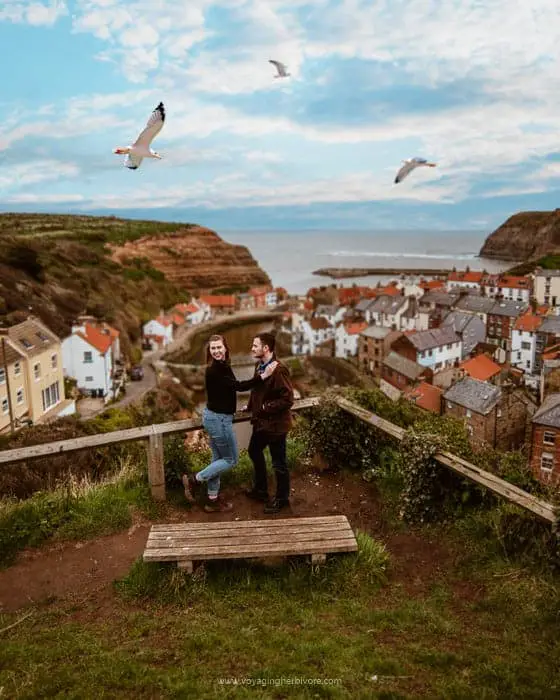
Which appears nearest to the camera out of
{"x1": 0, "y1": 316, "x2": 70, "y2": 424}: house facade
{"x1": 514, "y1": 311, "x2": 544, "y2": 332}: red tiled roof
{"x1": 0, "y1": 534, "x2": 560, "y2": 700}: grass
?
{"x1": 0, "y1": 534, "x2": 560, "y2": 700}: grass

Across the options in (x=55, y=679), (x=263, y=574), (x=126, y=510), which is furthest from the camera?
(x=126, y=510)

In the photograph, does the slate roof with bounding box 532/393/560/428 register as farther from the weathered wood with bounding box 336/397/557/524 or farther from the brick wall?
the weathered wood with bounding box 336/397/557/524

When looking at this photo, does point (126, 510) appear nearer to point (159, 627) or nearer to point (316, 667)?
point (159, 627)

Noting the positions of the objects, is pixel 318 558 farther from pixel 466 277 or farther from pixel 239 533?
pixel 466 277

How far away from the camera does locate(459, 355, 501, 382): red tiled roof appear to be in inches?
1448

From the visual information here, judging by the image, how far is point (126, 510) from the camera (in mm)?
5988

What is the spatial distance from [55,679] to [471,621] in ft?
9.65

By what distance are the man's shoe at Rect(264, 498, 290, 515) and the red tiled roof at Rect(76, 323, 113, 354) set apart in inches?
1257

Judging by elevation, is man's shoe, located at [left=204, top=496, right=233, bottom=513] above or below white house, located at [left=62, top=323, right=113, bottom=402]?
above

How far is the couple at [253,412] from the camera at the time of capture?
5.85 metres

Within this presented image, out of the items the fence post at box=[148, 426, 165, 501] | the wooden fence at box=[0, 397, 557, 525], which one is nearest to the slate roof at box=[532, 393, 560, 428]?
the wooden fence at box=[0, 397, 557, 525]

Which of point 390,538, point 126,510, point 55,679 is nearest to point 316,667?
point 55,679

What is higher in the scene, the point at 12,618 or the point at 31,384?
the point at 12,618

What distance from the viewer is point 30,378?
87.4 feet
